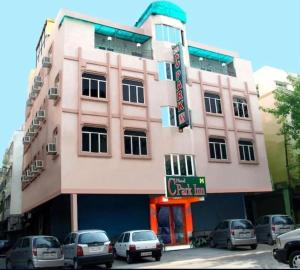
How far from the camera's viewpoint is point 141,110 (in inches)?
942

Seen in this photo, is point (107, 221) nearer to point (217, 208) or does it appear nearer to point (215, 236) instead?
point (215, 236)

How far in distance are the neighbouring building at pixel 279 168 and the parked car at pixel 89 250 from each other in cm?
1766

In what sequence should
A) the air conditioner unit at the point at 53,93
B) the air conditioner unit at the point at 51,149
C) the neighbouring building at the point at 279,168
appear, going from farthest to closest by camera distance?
1. the neighbouring building at the point at 279,168
2. the air conditioner unit at the point at 53,93
3. the air conditioner unit at the point at 51,149

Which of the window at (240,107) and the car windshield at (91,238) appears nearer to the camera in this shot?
the car windshield at (91,238)

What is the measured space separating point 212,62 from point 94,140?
1354 centimetres

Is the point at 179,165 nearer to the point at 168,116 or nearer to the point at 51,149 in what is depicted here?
the point at 168,116

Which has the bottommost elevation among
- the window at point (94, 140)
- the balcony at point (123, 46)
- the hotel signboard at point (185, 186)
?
the hotel signboard at point (185, 186)

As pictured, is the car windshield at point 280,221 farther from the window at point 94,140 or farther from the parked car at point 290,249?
the window at point 94,140

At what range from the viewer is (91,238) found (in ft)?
50.6

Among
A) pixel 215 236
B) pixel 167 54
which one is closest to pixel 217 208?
pixel 215 236

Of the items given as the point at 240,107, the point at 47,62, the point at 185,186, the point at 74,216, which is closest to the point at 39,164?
the point at 74,216

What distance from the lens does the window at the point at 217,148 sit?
26.0 m

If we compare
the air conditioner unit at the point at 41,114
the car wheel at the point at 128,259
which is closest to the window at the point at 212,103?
the air conditioner unit at the point at 41,114

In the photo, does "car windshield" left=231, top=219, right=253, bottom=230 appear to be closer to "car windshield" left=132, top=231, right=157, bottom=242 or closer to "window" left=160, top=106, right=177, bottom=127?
"car windshield" left=132, top=231, right=157, bottom=242
